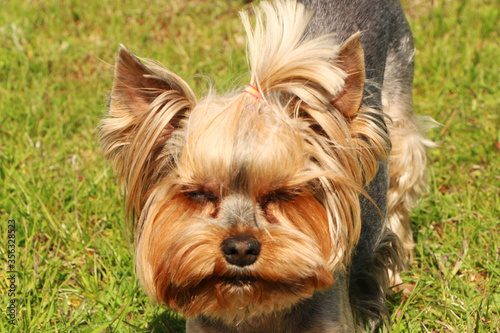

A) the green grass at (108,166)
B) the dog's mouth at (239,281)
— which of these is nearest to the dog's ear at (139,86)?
the green grass at (108,166)

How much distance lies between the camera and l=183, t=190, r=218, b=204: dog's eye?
2.63m

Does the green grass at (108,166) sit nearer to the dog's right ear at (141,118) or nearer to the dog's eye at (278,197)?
the dog's right ear at (141,118)

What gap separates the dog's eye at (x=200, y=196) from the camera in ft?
8.62

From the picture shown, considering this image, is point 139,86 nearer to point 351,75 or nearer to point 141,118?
point 141,118

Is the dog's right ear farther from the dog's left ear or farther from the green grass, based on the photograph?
the dog's left ear

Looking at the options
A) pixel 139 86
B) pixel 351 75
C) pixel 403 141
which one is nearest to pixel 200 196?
pixel 139 86

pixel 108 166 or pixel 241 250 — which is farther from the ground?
pixel 241 250

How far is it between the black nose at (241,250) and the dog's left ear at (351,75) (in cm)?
71

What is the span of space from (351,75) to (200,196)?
32.0 inches

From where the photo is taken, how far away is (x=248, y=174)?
251cm

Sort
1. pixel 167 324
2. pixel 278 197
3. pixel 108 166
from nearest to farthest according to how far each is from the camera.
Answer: pixel 278 197, pixel 167 324, pixel 108 166

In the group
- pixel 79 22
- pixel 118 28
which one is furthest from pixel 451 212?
pixel 79 22

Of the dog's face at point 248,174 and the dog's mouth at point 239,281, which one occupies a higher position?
the dog's face at point 248,174

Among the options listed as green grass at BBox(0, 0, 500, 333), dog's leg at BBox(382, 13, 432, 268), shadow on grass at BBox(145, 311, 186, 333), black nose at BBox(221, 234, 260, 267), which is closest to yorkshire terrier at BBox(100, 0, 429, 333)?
black nose at BBox(221, 234, 260, 267)
